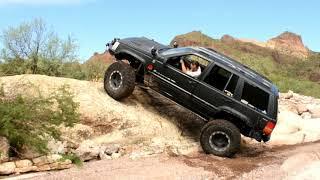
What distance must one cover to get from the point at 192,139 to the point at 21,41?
856 cm

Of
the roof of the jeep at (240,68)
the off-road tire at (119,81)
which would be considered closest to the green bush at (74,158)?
the off-road tire at (119,81)

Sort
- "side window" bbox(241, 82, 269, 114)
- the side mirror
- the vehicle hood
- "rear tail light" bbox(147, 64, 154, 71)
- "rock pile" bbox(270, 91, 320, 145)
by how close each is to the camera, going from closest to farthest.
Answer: "side window" bbox(241, 82, 269, 114) < the side mirror < "rear tail light" bbox(147, 64, 154, 71) < the vehicle hood < "rock pile" bbox(270, 91, 320, 145)

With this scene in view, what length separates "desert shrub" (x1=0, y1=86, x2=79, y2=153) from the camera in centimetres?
1067

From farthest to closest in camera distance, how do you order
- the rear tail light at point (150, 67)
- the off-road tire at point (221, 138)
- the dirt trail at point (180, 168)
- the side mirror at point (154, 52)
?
the rear tail light at point (150, 67) → the side mirror at point (154, 52) → the off-road tire at point (221, 138) → the dirt trail at point (180, 168)

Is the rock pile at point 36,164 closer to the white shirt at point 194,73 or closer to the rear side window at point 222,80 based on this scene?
the white shirt at point 194,73

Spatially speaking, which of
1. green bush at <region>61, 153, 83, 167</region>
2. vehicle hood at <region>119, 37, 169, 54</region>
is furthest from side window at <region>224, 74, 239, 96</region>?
green bush at <region>61, 153, 83, 167</region>

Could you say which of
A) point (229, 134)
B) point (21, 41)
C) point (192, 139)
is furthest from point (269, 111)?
point (21, 41)

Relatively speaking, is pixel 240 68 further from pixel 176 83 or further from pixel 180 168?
pixel 180 168

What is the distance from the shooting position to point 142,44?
1354 centimetres

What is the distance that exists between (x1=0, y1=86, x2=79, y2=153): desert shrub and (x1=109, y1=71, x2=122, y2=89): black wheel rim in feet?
3.71

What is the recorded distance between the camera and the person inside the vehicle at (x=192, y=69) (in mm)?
12766

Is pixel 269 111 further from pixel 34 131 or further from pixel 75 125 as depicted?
pixel 34 131

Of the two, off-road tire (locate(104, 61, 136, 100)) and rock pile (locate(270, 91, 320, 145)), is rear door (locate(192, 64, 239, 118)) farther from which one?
rock pile (locate(270, 91, 320, 145))

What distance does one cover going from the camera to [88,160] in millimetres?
11180
